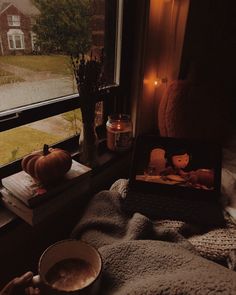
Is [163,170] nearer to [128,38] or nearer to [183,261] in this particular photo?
[183,261]

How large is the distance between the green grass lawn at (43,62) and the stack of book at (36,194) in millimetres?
357

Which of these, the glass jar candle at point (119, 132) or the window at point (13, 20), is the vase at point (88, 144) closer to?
the glass jar candle at point (119, 132)

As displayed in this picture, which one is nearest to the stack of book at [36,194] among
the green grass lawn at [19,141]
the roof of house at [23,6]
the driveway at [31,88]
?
the green grass lawn at [19,141]

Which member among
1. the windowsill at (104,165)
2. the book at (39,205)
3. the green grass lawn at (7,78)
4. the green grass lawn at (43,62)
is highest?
the green grass lawn at (43,62)

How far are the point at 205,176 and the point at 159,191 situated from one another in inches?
6.0

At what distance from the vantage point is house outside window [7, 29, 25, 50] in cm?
88

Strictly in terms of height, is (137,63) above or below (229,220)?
above

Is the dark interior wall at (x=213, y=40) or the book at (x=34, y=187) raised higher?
the dark interior wall at (x=213, y=40)

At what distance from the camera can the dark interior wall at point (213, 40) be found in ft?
4.41

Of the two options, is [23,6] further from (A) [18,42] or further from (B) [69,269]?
(B) [69,269]

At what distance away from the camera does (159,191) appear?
2.97 feet

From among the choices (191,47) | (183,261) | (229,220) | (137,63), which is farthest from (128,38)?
(183,261)

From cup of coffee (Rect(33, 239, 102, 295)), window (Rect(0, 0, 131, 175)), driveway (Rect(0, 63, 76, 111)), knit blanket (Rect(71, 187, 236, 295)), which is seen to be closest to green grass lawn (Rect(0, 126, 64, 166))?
window (Rect(0, 0, 131, 175))

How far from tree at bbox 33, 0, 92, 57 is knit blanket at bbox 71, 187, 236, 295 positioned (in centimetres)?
54
